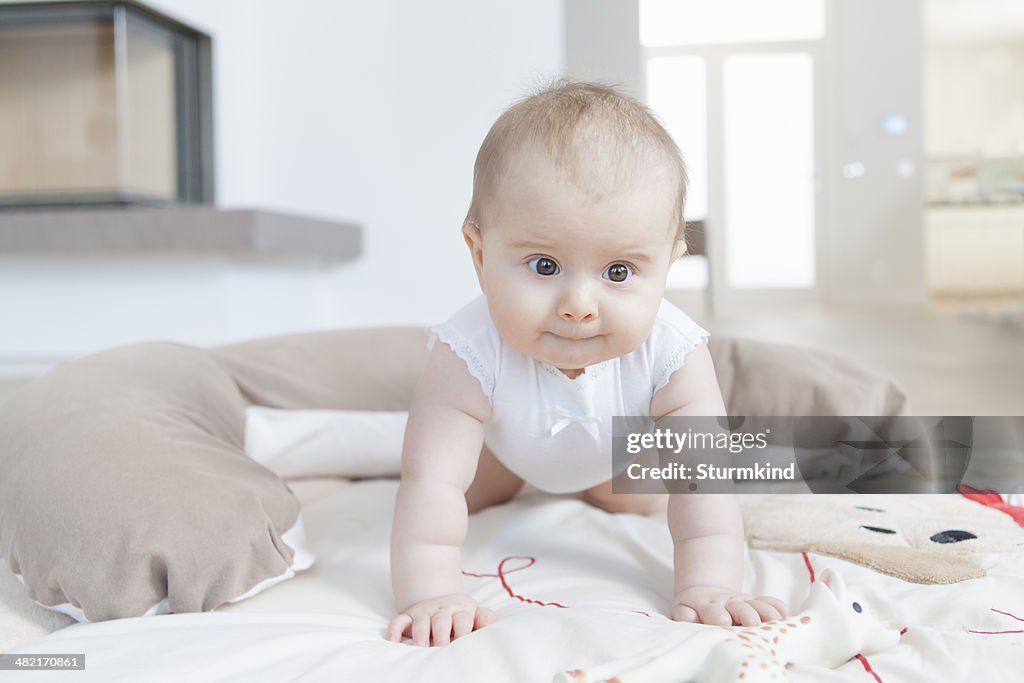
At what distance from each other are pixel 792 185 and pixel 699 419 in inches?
125

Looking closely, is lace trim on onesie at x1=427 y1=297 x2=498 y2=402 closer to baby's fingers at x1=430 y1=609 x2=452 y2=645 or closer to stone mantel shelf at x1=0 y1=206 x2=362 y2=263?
baby's fingers at x1=430 y1=609 x2=452 y2=645

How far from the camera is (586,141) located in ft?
2.29

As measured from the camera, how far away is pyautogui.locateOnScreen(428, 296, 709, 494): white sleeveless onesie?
83cm

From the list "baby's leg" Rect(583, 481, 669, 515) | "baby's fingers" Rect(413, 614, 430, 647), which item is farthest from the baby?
"baby's leg" Rect(583, 481, 669, 515)

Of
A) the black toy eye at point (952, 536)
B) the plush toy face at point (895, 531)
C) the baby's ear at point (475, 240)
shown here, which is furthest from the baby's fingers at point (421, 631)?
the black toy eye at point (952, 536)

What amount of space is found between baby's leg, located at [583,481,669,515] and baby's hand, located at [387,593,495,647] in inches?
12.4

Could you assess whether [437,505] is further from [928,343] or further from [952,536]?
[928,343]

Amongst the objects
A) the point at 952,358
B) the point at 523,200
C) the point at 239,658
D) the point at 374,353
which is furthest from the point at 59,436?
the point at 952,358

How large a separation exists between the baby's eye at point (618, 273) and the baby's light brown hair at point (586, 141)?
0.06m

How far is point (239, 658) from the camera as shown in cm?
62

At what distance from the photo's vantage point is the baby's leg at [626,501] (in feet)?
3.33

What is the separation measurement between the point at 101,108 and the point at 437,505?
2.05 m

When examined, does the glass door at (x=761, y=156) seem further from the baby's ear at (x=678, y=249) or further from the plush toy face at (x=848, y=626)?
the plush toy face at (x=848, y=626)

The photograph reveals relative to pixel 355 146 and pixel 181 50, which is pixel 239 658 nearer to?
pixel 355 146
